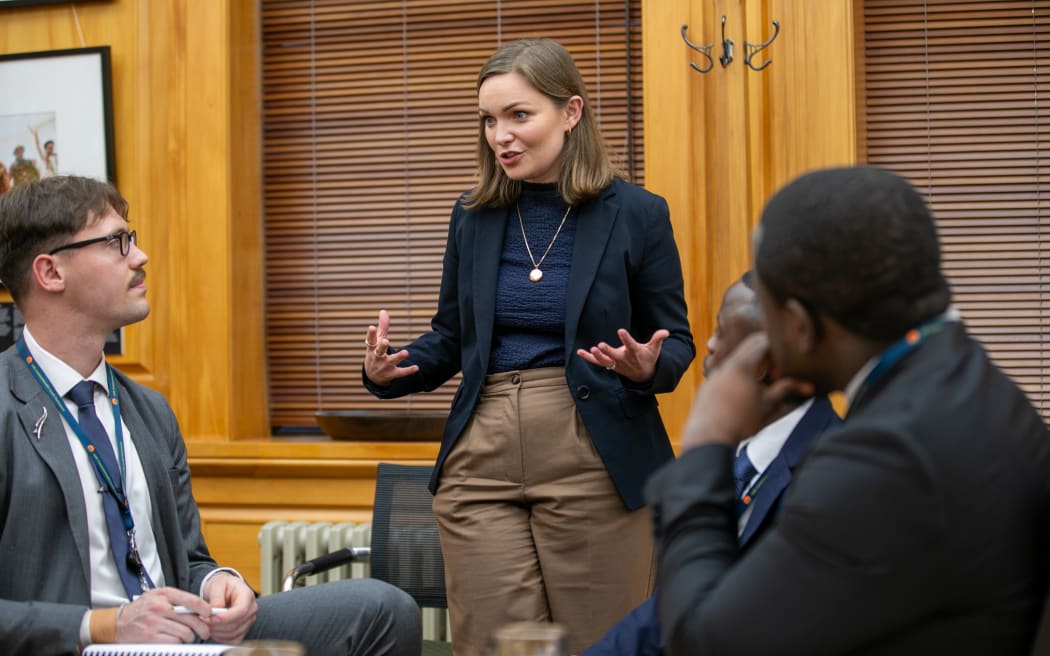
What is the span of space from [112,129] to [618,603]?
104 inches

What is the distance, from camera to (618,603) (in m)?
2.42

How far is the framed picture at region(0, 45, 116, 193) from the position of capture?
4.02 metres

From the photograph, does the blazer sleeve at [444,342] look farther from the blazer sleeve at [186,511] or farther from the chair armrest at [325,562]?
the chair armrest at [325,562]

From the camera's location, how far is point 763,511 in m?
1.58

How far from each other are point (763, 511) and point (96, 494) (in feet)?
4.11

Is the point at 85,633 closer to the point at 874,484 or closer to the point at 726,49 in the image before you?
the point at 874,484

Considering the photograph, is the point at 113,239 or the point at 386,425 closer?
the point at 113,239

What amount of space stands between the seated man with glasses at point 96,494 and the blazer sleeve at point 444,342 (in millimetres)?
541

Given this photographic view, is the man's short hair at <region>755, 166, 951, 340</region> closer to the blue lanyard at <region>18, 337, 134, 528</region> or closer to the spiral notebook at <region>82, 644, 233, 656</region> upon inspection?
the spiral notebook at <region>82, 644, 233, 656</region>

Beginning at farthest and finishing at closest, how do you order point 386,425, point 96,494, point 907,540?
point 386,425 → point 96,494 → point 907,540

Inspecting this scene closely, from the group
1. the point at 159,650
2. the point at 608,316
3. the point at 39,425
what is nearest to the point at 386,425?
the point at 608,316

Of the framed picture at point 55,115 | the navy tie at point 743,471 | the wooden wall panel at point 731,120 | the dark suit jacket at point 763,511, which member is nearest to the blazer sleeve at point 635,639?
the dark suit jacket at point 763,511

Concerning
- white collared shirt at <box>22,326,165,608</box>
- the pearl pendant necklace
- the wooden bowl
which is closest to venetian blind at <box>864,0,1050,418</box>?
the pearl pendant necklace

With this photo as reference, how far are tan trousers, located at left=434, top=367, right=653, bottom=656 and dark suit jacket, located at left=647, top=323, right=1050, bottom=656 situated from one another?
1233 mm
